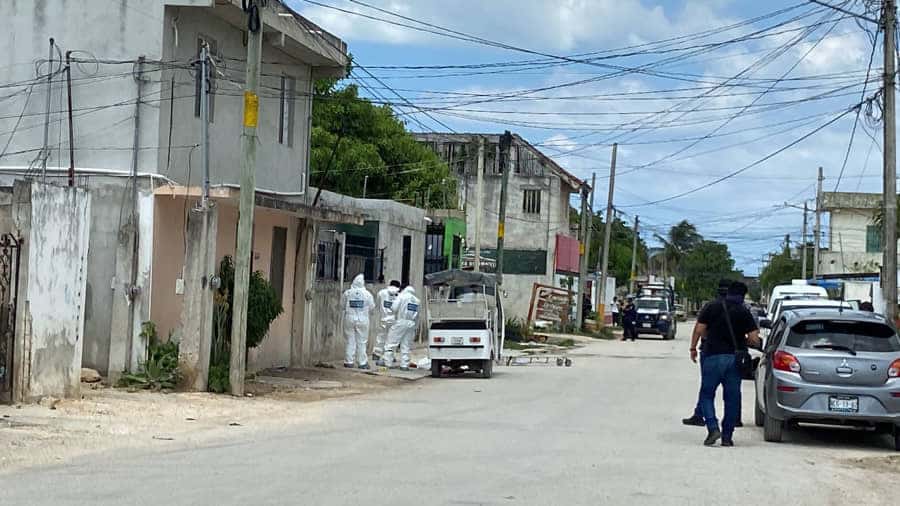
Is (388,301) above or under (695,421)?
above

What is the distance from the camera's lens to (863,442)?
15266 mm

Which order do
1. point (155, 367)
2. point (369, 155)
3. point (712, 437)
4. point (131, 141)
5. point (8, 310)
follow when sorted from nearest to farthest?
point (712, 437) < point (8, 310) < point (155, 367) < point (131, 141) < point (369, 155)

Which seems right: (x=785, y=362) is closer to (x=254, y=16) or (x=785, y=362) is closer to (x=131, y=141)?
(x=254, y=16)

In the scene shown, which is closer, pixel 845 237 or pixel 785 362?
pixel 785 362

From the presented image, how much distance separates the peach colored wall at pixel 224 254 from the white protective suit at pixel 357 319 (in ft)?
4.02

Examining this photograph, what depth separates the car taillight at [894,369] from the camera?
14180mm

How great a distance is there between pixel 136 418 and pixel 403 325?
431 inches

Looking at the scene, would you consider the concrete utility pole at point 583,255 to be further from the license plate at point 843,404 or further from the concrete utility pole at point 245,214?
the license plate at point 843,404

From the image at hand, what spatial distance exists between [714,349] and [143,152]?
10.0 meters

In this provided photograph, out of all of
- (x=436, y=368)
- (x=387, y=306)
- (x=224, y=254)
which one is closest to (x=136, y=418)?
(x=224, y=254)

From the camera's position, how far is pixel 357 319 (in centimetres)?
2516

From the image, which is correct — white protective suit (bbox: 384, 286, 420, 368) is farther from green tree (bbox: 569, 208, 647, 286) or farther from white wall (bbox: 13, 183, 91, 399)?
green tree (bbox: 569, 208, 647, 286)

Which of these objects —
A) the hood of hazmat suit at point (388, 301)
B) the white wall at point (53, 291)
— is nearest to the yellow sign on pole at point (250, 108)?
the white wall at point (53, 291)

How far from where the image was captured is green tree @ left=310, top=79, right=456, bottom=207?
46562 mm
